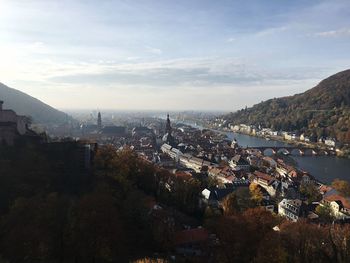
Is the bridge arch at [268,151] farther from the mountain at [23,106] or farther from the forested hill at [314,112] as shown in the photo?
the mountain at [23,106]

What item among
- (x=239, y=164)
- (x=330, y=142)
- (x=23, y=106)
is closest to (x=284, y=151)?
(x=330, y=142)

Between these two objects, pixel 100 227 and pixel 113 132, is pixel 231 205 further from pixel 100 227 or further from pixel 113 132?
pixel 113 132

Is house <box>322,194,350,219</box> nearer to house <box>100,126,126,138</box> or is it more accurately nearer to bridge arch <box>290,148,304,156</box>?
bridge arch <box>290,148,304,156</box>

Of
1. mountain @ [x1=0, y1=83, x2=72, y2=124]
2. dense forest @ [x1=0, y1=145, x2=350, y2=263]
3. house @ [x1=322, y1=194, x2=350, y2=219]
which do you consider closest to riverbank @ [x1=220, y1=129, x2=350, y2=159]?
house @ [x1=322, y1=194, x2=350, y2=219]

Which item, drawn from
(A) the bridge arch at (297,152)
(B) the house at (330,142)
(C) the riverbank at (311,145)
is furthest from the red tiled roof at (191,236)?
(B) the house at (330,142)

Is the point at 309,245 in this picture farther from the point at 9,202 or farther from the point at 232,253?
the point at 9,202

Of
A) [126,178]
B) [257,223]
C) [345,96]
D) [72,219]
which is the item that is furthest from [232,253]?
[345,96]
